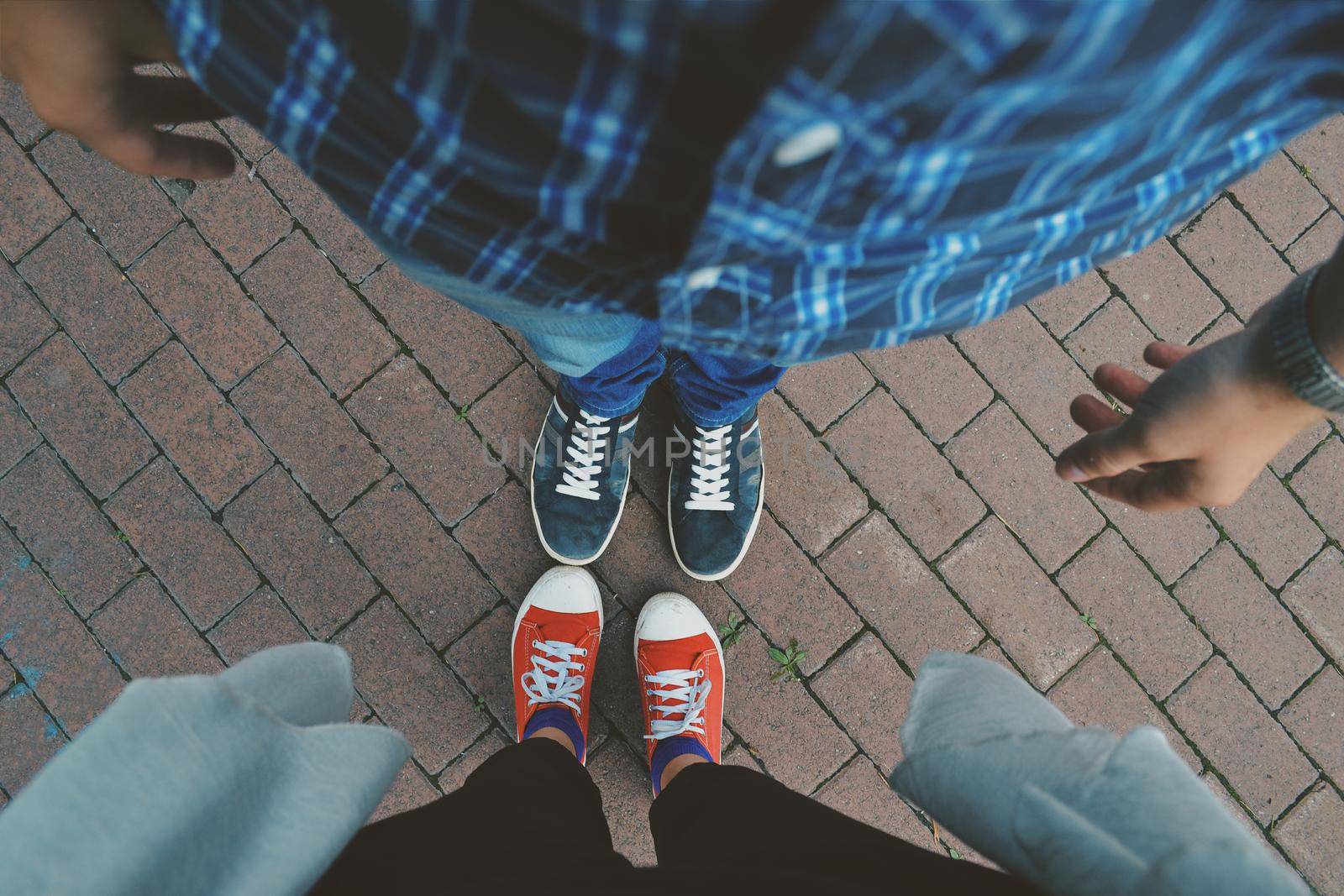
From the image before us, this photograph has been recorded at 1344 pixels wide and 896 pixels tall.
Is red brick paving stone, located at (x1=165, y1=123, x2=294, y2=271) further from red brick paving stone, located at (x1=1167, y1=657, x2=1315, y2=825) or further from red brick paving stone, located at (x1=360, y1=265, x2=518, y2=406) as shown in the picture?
red brick paving stone, located at (x1=1167, y1=657, x2=1315, y2=825)

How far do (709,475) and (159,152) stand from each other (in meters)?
1.71

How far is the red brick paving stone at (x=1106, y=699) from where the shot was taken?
2.62 meters

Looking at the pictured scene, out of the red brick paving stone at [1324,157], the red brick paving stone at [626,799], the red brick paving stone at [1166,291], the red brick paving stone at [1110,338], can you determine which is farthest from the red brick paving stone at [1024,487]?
the red brick paving stone at [626,799]

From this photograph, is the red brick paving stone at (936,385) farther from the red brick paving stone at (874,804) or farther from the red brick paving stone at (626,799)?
the red brick paving stone at (626,799)

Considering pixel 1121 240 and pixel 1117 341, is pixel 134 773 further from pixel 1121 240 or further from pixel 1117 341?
pixel 1117 341

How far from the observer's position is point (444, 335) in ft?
8.90

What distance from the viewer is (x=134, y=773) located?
0.90m

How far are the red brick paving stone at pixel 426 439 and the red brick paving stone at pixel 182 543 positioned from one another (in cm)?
59

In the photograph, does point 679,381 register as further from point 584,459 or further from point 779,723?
point 779,723

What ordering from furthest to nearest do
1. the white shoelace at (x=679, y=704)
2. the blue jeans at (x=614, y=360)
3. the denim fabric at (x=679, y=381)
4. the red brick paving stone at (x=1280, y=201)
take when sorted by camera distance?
the red brick paving stone at (x=1280, y=201) → the white shoelace at (x=679, y=704) → the denim fabric at (x=679, y=381) → the blue jeans at (x=614, y=360)

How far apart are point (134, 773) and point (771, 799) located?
121cm

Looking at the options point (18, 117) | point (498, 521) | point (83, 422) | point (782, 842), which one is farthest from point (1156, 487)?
point (18, 117)

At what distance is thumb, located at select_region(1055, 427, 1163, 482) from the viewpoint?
53.0 inches

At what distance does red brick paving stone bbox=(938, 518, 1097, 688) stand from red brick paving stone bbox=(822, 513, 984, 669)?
67 mm
